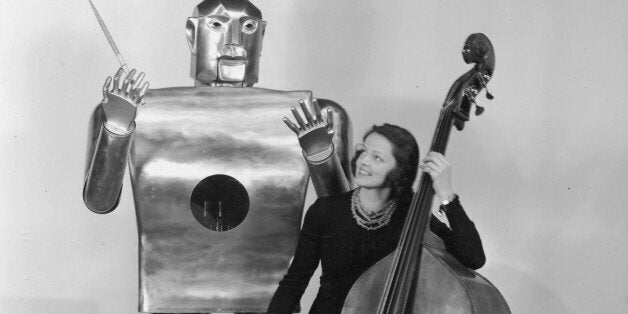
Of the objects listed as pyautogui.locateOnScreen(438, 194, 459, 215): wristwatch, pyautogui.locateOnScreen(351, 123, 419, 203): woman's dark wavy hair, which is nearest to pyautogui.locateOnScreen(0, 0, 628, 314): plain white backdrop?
pyautogui.locateOnScreen(351, 123, 419, 203): woman's dark wavy hair

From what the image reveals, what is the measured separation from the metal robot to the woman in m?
0.20

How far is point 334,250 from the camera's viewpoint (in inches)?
81.9

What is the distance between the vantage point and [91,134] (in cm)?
233

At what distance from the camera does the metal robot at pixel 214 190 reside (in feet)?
7.55

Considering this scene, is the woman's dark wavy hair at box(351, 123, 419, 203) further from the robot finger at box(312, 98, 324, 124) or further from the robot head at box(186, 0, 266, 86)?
the robot head at box(186, 0, 266, 86)

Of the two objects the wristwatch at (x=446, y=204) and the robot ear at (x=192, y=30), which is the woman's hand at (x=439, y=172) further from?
the robot ear at (x=192, y=30)

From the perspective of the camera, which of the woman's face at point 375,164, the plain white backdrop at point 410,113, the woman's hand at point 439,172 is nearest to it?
the woman's hand at point 439,172

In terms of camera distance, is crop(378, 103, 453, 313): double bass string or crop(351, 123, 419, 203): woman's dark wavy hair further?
crop(351, 123, 419, 203): woman's dark wavy hair

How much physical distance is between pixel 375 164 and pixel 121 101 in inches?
20.4

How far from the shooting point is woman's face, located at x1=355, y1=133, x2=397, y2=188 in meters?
2.06

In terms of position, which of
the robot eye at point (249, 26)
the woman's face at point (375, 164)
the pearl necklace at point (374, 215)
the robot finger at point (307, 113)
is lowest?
the pearl necklace at point (374, 215)

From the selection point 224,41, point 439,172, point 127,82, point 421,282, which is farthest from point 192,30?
point 421,282

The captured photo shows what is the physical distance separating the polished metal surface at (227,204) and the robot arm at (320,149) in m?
0.06

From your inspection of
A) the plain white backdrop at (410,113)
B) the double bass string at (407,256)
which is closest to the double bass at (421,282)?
the double bass string at (407,256)
